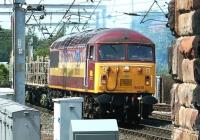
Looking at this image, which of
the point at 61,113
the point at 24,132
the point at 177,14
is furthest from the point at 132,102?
the point at 177,14

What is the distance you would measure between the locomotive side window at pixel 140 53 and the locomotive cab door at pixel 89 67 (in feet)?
3.93

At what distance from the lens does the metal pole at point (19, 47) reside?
1692cm

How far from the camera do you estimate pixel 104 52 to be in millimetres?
21297

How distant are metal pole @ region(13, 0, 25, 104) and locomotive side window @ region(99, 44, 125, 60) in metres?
4.35

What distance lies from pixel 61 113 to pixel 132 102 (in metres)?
11.1

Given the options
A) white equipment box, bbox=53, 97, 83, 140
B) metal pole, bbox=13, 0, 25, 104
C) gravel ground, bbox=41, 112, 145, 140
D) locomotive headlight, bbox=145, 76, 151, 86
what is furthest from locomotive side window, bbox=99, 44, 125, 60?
white equipment box, bbox=53, 97, 83, 140

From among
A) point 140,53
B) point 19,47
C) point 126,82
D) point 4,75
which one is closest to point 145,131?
point 126,82

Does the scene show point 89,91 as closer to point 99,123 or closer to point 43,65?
point 43,65

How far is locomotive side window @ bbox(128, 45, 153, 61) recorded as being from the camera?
21.4 metres

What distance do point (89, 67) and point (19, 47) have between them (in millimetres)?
4735

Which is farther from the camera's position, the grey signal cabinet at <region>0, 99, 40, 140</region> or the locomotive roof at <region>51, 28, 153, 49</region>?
the locomotive roof at <region>51, 28, 153, 49</region>

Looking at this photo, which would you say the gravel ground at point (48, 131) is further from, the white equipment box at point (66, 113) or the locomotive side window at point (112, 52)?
the white equipment box at point (66, 113)

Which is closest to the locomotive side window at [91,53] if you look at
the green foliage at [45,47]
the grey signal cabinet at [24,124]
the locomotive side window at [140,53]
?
the locomotive side window at [140,53]

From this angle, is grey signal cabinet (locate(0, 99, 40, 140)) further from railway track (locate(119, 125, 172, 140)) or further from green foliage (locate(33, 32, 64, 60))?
green foliage (locate(33, 32, 64, 60))
